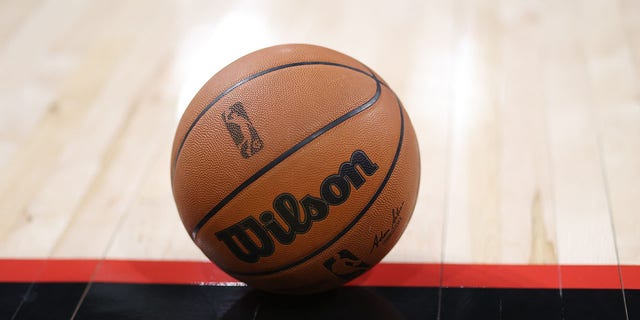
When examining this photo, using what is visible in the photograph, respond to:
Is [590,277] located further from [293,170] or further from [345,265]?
[293,170]

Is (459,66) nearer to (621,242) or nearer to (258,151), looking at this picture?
(621,242)

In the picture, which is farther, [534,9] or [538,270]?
[534,9]

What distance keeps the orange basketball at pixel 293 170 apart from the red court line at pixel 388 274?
26cm

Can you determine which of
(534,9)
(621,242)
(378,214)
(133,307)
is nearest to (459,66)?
(534,9)

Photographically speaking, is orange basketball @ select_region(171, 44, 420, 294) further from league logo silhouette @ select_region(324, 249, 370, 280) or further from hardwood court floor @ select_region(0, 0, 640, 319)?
hardwood court floor @ select_region(0, 0, 640, 319)

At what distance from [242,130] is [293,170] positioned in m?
0.15

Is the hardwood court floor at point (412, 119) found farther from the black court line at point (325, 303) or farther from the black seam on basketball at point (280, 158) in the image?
the black seam on basketball at point (280, 158)

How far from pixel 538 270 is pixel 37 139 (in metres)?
1.79

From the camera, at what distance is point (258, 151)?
6.47 feet

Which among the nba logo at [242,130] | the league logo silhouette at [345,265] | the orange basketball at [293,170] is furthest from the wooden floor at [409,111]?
the nba logo at [242,130]

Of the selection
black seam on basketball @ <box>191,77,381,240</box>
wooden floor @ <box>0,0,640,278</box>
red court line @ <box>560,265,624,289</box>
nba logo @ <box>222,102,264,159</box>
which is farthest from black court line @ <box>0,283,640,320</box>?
nba logo @ <box>222,102,264,159</box>

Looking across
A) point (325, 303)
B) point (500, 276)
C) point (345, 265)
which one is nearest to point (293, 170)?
point (345, 265)
